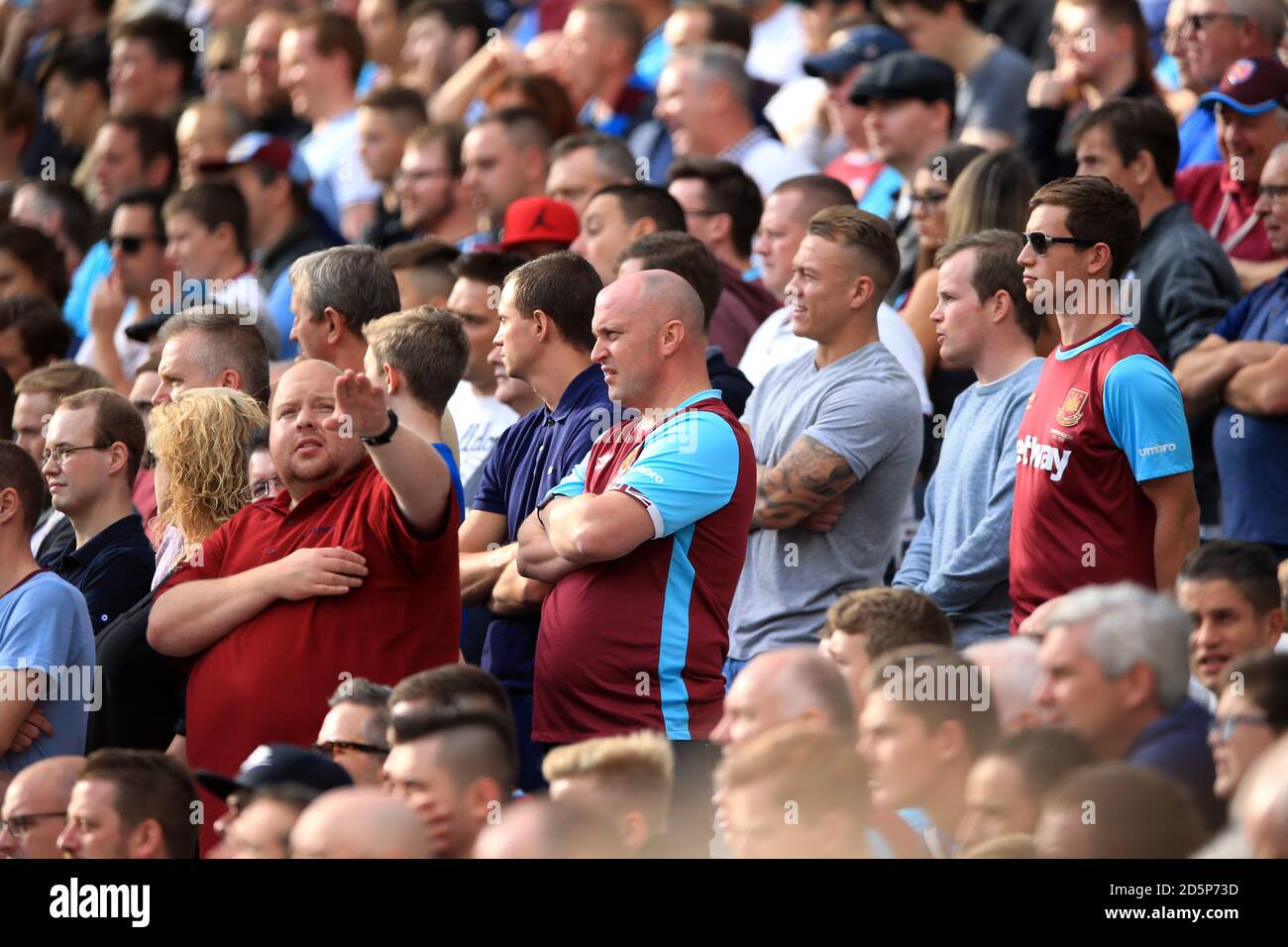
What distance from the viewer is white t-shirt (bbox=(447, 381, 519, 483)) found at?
741 cm

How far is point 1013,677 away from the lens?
4.44 meters

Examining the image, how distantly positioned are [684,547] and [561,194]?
12.2 feet

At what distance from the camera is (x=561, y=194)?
9000mm

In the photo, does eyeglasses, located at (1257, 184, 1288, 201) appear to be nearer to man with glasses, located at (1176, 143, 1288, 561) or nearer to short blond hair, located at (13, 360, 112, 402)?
man with glasses, located at (1176, 143, 1288, 561)

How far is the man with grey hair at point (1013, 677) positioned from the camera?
4238mm

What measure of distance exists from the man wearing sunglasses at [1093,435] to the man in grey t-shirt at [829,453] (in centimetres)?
53

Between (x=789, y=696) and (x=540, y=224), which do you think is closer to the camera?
(x=789, y=696)

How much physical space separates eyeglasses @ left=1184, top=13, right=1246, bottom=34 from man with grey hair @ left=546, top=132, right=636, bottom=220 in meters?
2.42

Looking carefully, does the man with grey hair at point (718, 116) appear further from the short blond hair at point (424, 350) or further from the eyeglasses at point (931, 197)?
the short blond hair at point (424, 350)

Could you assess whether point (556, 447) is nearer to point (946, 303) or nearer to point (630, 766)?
point (946, 303)

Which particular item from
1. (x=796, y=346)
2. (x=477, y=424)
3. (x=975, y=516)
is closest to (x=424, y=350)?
(x=477, y=424)

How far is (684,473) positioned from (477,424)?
209 cm

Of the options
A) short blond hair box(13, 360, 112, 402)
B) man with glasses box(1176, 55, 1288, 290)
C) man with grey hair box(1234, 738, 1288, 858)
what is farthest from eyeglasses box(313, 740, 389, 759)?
man with glasses box(1176, 55, 1288, 290)

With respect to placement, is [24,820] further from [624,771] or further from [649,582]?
[649,582]
